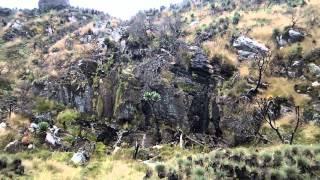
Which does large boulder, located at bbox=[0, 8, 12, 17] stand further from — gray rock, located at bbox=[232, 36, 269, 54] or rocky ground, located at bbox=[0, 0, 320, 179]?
gray rock, located at bbox=[232, 36, 269, 54]

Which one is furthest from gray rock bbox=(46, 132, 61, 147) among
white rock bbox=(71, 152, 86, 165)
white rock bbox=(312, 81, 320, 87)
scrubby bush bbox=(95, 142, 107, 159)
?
white rock bbox=(312, 81, 320, 87)

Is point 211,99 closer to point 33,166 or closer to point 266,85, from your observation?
point 266,85

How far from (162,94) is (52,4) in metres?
51.2

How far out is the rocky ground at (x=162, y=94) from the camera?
107 ft

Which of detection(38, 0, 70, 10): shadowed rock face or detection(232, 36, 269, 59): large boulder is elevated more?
detection(38, 0, 70, 10): shadowed rock face

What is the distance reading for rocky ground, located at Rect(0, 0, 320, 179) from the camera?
32.6 m

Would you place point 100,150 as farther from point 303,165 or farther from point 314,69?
point 314,69

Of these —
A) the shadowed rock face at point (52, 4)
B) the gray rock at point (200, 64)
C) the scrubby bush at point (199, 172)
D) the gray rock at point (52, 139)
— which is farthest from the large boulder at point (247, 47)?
the shadowed rock face at point (52, 4)

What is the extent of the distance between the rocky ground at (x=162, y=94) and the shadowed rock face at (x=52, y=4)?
2814cm

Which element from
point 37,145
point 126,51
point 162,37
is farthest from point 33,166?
point 162,37

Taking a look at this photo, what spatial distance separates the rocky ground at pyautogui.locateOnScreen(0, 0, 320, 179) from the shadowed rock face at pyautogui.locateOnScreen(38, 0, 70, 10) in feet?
92.3

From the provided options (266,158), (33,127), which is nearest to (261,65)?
(33,127)

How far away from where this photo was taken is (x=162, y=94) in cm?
3819

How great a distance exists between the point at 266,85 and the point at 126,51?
13.9m
